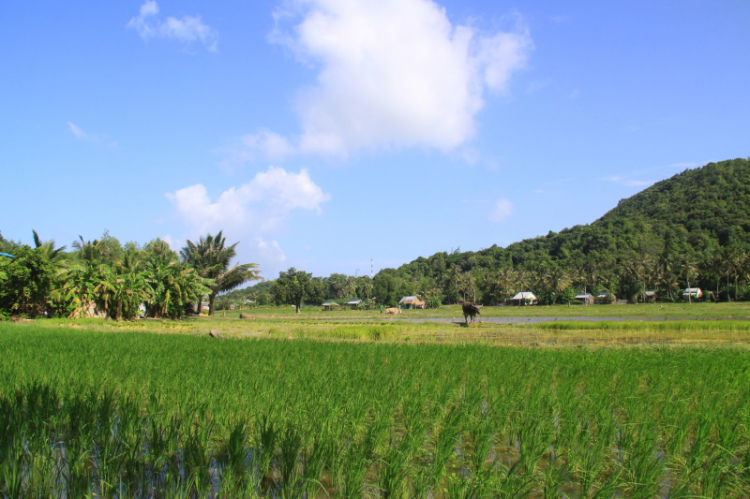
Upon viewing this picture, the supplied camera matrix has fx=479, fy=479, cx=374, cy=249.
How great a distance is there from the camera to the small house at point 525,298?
7475 cm

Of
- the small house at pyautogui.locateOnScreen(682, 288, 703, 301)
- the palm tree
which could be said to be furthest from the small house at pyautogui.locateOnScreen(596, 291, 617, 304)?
the palm tree

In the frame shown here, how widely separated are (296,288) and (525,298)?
1463 inches

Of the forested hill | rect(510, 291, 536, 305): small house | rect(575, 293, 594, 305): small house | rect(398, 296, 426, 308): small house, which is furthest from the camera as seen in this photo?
rect(398, 296, 426, 308): small house

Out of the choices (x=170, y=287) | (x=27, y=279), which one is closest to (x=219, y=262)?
(x=170, y=287)

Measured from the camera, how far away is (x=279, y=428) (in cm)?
382

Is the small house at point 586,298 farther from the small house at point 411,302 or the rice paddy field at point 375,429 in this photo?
the rice paddy field at point 375,429

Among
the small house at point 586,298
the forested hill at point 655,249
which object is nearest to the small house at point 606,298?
the small house at point 586,298

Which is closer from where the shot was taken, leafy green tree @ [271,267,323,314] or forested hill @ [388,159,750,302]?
leafy green tree @ [271,267,323,314]

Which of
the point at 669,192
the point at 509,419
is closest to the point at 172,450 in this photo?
the point at 509,419

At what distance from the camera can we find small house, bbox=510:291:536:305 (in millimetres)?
74750

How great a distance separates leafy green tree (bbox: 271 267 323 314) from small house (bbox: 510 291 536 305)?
101 feet

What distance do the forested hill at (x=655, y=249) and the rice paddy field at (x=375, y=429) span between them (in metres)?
61.1

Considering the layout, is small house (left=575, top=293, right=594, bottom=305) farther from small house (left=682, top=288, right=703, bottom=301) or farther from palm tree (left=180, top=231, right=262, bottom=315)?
palm tree (left=180, top=231, right=262, bottom=315)

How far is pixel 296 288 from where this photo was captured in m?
57.3
